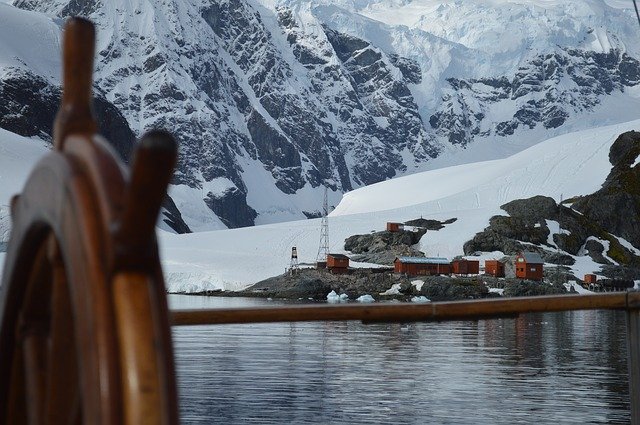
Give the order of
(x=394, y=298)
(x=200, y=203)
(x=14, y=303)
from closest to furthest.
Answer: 1. (x=14, y=303)
2. (x=394, y=298)
3. (x=200, y=203)

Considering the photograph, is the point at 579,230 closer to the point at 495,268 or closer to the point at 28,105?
the point at 495,268

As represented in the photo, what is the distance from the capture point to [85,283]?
1186mm

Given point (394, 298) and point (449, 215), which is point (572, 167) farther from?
point (394, 298)

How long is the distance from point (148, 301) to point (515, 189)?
92.5 meters

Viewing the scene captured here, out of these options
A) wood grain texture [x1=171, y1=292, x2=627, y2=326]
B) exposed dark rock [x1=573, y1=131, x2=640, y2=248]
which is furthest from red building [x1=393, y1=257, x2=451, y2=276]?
wood grain texture [x1=171, y1=292, x2=627, y2=326]

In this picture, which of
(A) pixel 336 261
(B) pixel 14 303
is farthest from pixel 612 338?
(A) pixel 336 261

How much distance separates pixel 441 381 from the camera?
50.9 feet

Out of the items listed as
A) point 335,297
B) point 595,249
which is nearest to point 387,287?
point 335,297

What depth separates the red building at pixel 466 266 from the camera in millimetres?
67500

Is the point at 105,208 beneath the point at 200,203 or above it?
beneath

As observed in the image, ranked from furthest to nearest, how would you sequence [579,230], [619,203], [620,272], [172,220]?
[172,220] < [619,203] < [579,230] < [620,272]

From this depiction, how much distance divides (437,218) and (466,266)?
15.5 metres

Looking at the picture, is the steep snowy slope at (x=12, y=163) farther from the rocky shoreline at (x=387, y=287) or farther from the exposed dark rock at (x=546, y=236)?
the exposed dark rock at (x=546, y=236)

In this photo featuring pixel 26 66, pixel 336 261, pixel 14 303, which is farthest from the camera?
pixel 26 66
